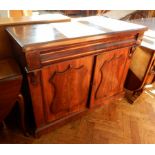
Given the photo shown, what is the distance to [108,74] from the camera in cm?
147

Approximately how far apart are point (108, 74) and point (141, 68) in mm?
489

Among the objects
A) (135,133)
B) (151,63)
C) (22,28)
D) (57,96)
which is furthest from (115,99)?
(22,28)

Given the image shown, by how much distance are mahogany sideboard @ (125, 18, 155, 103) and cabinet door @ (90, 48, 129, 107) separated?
21 centimetres

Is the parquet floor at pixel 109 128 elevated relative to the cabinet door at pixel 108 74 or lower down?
lower down

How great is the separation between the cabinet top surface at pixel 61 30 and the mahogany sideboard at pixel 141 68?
0.35m

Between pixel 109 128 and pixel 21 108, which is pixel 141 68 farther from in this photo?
pixel 21 108

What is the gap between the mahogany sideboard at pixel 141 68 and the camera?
1626 millimetres

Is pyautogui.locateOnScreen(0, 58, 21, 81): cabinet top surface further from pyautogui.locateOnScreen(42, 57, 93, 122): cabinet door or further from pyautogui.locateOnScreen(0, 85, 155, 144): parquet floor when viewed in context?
pyautogui.locateOnScreen(0, 85, 155, 144): parquet floor

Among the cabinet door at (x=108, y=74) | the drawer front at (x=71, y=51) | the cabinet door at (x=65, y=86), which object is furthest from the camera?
the cabinet door at (x=108, y=74)

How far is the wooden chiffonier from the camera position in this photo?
987 millimetres

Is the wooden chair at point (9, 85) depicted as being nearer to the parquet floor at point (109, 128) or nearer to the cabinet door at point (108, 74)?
the parquet floor at point (109, 128)

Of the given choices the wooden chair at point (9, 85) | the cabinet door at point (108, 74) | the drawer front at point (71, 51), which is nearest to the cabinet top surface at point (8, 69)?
the wooden chair at point (9, 85)

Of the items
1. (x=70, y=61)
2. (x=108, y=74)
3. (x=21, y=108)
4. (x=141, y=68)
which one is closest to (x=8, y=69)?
(x=21, y=108)
